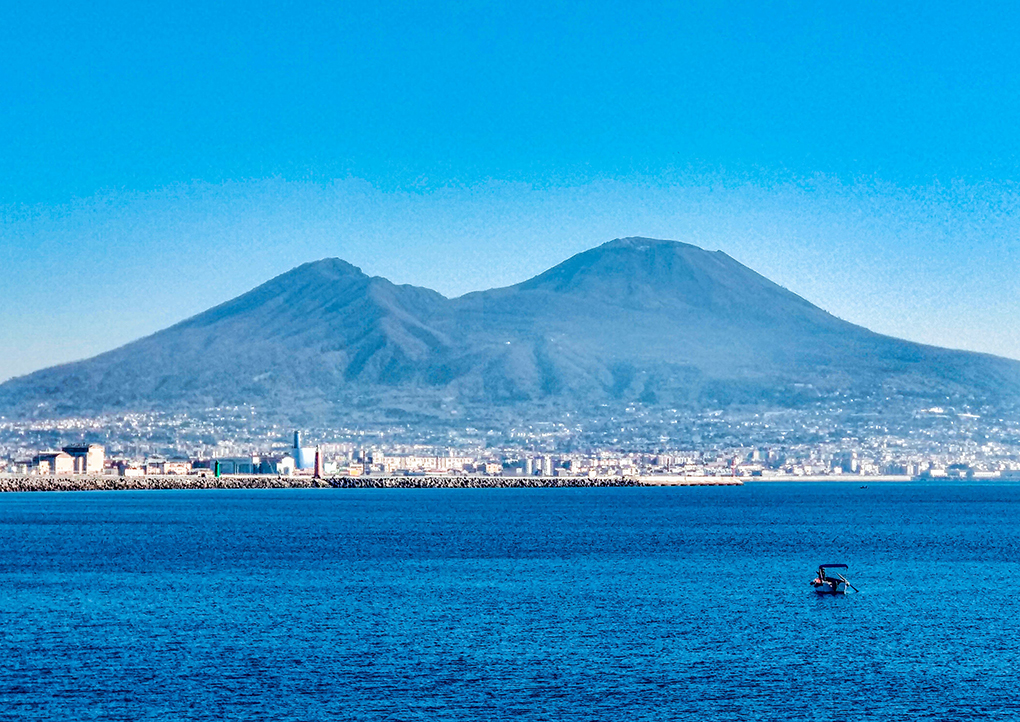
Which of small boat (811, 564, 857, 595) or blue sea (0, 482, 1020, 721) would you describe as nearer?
blue sea (0, 482, 1020, 721)

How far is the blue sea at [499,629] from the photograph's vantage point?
104 feet

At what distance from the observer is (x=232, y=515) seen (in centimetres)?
11881

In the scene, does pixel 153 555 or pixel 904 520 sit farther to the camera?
pixel 904 520

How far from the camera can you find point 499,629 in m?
41.8

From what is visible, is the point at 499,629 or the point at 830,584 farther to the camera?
the point at 830,584

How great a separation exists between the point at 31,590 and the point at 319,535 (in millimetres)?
36916

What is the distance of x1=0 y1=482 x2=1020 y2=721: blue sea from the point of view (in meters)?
31.8

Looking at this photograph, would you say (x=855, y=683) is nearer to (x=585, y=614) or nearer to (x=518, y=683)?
(x=518, y=683)

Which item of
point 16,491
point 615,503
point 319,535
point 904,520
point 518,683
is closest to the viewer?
point 518,683

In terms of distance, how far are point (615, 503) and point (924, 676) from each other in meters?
121

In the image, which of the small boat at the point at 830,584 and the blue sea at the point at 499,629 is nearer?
the blue sea at the point at 499,629

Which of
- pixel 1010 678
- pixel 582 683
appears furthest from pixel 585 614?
pixel 1010 678

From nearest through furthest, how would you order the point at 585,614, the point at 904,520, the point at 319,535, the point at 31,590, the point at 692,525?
the point at 585,614 → the point at 31,590 → the point at 319,535 → the point at 692,525 → the point at 904,520

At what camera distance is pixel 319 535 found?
87.2m
